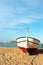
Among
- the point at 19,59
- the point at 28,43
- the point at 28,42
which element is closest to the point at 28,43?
the point at 28,43

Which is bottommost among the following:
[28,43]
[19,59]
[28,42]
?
[19,59]

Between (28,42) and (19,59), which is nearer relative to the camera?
(19,59)

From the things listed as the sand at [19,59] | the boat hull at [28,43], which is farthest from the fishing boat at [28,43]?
the sand at [19,59]

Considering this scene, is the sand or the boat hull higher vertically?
the boat hull

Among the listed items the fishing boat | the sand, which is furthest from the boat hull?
the sand

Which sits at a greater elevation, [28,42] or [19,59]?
[28,42]

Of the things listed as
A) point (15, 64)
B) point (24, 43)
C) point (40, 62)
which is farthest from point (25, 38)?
point (15, 64)

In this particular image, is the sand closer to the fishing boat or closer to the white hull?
the fishing boat

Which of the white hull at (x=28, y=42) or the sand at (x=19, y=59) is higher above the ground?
the white hull at (x=28, y=42)

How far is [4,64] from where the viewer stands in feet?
44.4

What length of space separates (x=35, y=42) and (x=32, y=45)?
67 cm

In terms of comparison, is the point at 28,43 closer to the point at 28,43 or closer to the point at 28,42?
the point at 28,43

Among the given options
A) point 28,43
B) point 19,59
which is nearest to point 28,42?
point 28,43

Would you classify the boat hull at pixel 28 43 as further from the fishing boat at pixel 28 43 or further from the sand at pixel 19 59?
the sand at pixel 19 59
